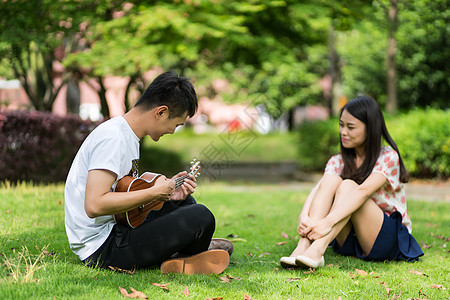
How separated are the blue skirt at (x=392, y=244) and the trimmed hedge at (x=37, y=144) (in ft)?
17.6

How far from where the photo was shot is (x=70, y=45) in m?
11.7

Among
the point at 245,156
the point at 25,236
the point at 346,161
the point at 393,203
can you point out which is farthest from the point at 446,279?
the point at 245,156

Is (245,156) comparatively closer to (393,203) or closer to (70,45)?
(70,45)

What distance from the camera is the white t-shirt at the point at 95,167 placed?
2.81 m

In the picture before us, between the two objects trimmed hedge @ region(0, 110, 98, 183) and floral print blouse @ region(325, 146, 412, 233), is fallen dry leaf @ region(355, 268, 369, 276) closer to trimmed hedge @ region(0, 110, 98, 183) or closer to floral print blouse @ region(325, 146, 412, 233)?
floral print blouse @ region(325, 146, 412, 233)

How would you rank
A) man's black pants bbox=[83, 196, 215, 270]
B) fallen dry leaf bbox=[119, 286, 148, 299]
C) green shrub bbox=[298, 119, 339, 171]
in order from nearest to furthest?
fallen dry leaf bbox=[119, 286, 148, 299]
man's black pants bbox=[83, 196, 215, 270]
green shrub bbox=[298, 119, 339, 171]

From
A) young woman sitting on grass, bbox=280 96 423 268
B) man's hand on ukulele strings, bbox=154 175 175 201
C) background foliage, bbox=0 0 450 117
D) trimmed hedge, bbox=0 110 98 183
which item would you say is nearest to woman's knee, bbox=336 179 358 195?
young woman sitting on grass, bbox=280 96 423 268

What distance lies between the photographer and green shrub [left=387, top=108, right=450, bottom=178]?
10.2 m

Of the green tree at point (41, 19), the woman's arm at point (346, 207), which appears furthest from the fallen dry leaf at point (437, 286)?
the green tree at point (41, 19)

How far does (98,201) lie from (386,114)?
34.2 ft

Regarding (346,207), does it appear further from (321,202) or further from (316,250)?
(316,250)

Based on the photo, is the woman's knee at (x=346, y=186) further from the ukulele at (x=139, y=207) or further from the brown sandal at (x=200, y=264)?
the ukulele at (x=139, y=207)

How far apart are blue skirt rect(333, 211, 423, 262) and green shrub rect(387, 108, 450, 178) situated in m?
6.96

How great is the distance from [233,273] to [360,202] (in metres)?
1.11
